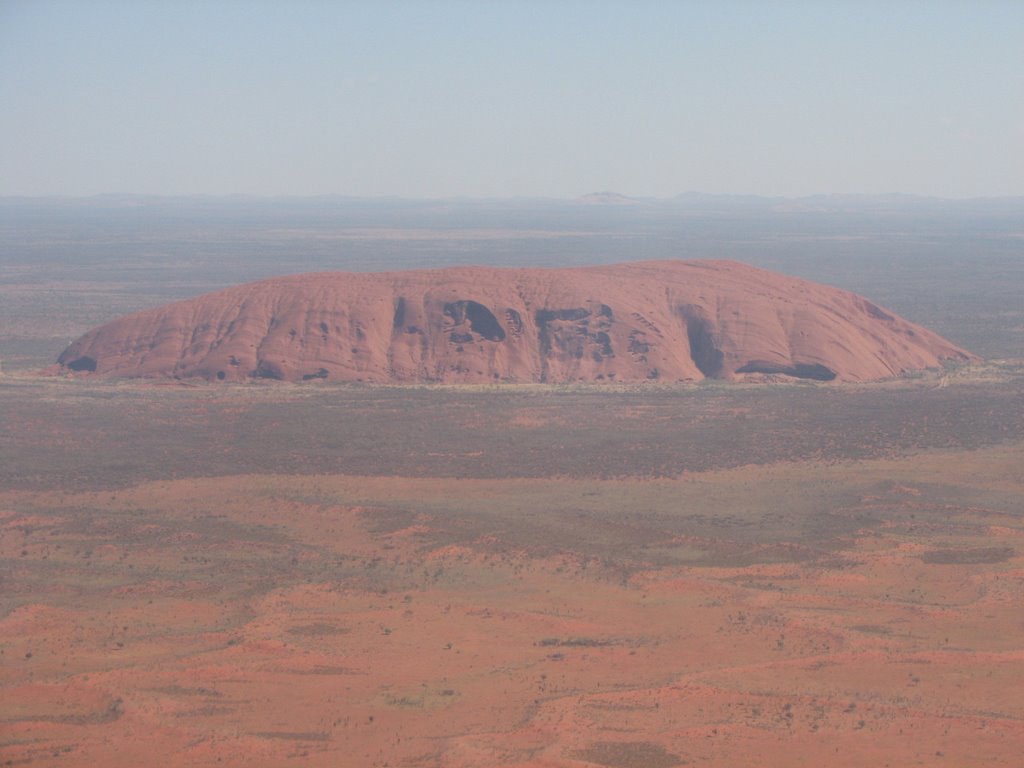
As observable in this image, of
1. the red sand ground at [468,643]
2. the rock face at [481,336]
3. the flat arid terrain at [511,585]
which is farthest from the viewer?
the rock face at [481,336]

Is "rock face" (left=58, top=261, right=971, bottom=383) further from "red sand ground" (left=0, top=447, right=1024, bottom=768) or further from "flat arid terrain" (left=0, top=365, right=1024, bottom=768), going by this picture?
"red sand ground" (left=0, top=447, right=1024, bottom=768)

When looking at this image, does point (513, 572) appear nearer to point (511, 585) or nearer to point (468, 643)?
point (511, 585)

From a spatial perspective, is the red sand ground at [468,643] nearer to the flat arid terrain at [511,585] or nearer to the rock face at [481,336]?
the flat arid terrain at [511,585]

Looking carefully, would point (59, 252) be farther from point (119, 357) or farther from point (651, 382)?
point (651, 382)

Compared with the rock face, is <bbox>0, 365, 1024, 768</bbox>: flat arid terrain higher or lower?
lower

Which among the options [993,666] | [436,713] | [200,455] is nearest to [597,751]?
[436,713]

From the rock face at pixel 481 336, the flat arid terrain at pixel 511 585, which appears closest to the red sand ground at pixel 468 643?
the flat arid terrain at pixel 511 585

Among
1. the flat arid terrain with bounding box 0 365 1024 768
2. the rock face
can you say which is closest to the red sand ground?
the flat arid terrain with bounding box 0 365 1024 768

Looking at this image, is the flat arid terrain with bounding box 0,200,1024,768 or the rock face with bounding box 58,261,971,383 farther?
the rock face with bounding box 58,261,971,383
